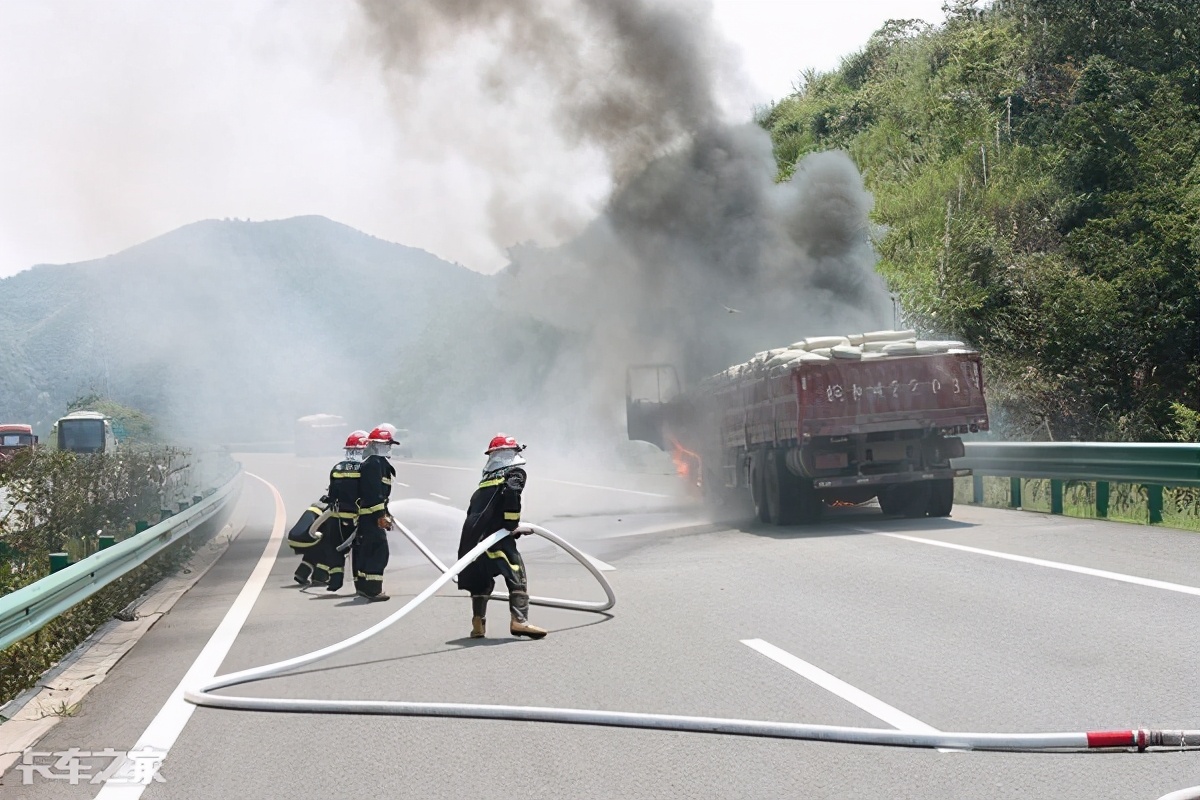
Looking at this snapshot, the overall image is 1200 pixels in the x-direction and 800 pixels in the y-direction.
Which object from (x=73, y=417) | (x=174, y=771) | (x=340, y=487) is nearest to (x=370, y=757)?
(x=174, y=771)

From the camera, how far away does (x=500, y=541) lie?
891cm

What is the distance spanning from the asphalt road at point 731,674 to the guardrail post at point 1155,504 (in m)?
0.78

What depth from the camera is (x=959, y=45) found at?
43.0 meters

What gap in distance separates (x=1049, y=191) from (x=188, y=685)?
1158 inches

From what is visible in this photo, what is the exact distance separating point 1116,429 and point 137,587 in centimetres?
1720

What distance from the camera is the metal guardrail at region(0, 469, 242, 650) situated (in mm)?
6562

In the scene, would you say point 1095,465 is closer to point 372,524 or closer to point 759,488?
point 759,488

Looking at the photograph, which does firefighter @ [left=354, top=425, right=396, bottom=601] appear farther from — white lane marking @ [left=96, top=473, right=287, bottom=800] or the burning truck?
the burning truck

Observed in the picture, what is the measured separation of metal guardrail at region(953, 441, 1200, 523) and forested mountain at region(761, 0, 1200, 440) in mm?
5705

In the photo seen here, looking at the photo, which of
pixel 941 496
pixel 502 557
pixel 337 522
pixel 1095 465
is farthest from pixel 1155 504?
pixel 337 522

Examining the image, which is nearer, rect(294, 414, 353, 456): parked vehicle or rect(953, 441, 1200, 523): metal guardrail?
rect(953, 441, 1200, 523): metal guardrail

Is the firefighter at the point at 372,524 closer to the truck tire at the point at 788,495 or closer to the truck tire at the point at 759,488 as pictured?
the truck tire at the point at 788,495

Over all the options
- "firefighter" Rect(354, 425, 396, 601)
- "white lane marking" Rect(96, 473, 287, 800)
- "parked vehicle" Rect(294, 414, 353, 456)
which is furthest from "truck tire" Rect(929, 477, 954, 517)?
"parked vehicle" Rect(294, 414, 353, 456)

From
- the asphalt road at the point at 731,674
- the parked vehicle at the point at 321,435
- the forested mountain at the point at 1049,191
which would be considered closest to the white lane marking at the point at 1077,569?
the asphalt road at the point at 731,674
